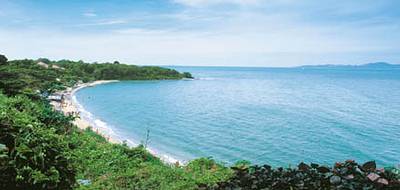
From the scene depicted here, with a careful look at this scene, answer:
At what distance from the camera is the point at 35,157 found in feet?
13.4

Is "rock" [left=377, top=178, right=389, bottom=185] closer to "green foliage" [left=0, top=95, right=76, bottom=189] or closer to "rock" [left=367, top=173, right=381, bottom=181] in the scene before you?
"rock" [left=367, top=173, right=381, bottom=181]

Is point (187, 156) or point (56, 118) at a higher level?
point (56, 118)

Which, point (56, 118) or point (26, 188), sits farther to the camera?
point (56, 118)

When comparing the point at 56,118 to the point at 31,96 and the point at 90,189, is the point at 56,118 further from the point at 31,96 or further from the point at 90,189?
the point at 90,189

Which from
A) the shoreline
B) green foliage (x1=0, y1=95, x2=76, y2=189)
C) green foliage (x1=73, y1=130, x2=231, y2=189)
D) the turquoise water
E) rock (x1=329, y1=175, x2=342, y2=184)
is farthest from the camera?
the turquoise water

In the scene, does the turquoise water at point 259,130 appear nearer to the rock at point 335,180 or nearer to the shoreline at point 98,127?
the shoreline at point 98,127

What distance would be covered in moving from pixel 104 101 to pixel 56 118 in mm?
39485

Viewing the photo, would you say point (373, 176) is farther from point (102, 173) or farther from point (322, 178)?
point (102, 173)

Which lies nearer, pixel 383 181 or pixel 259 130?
pixel 383 181

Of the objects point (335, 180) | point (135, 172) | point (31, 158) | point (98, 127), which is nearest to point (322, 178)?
point (335, 180)

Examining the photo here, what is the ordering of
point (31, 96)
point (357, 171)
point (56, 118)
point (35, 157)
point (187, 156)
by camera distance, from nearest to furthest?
1. point (35, 157)
2. point (357, 171)
3. point (56, 118)
4. point (31, 96)
5. point (187, 156)

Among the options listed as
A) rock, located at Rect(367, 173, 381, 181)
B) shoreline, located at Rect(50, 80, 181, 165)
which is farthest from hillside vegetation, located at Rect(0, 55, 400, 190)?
shoreline, located at Rect(50, 80, 181, 165)

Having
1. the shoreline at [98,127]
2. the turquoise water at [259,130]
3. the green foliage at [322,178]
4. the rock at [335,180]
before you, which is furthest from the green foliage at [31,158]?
the turquoise water at [259,130]

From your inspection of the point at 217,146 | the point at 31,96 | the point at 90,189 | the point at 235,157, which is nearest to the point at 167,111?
the point at 217,146
